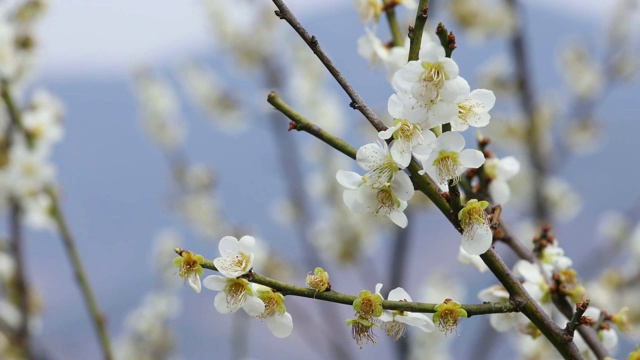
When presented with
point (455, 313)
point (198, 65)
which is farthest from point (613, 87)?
point (455, 313)

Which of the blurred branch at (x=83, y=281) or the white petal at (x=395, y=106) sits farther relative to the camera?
the blurred branch at (x=83, y=281)

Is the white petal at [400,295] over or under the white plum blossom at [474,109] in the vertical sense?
under

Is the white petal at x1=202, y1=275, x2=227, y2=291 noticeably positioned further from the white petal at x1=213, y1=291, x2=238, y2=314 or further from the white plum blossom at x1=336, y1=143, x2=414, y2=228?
the white plum blossom at x1=336, y1=143, x2=414, y2=228

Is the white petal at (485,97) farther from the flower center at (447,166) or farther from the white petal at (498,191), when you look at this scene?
the white petal at (498,191)

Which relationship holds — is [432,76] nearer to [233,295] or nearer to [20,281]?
[233,295]

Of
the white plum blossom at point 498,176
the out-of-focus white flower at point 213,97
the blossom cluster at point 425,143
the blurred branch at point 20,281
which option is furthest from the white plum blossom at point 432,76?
the out-of-focus white flower at point 213,97

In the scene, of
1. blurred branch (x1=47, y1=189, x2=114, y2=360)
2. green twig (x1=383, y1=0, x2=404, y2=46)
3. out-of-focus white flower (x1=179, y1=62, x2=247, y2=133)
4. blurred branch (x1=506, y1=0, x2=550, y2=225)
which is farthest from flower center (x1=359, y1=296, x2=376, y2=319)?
out-of-focus white flower (x1=179, y1=62, x2=247, y2=133)

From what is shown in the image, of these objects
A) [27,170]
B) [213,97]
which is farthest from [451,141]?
[213,97]
